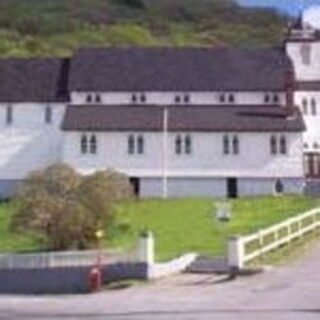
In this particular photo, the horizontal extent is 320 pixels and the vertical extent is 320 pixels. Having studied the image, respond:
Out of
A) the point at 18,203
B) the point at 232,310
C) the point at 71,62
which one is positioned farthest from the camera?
the point at 71,62

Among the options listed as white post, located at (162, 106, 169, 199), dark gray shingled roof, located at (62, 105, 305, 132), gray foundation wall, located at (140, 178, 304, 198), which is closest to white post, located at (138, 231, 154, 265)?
white post, located at (162, 106, 169, 199)

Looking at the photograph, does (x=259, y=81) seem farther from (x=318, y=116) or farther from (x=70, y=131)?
(x=70, y=131)

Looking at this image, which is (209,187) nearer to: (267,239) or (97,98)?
(97,98)

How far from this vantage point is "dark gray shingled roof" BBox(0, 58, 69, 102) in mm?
90938

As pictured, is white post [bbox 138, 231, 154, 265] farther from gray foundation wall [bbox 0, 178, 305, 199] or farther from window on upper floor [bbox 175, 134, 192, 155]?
window on upper floor [bbox 175, 134, 192, 155]

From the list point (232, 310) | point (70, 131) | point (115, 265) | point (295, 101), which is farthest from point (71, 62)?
point (232, 310)

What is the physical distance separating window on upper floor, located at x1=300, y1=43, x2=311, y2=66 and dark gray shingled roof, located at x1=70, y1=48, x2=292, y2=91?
1589mm

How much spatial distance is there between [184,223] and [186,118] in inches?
1011

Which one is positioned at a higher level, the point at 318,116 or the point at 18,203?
the point at 318,116

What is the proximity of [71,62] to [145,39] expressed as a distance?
96061 millimetres

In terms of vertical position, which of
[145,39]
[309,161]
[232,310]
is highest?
[145,39]

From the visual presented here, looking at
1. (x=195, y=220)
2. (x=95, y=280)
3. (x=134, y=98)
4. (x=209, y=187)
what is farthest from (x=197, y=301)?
(x=134, y=98)

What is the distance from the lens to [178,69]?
93.1m

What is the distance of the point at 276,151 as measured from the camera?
8625 cm
